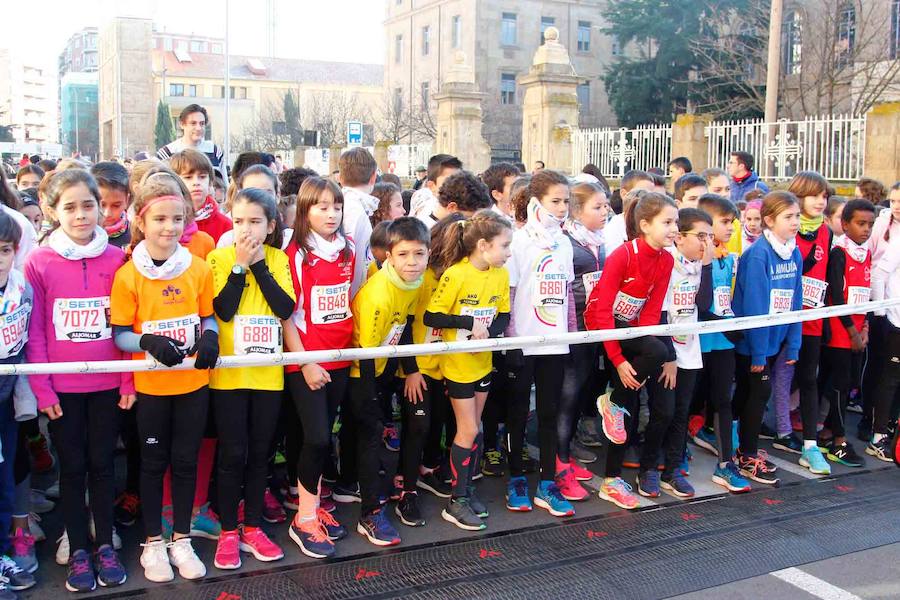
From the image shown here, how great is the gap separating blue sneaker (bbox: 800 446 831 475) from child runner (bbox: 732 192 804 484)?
1.15 feet

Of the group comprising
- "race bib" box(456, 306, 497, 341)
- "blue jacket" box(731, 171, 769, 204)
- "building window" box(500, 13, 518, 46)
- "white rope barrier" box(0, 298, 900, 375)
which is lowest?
"white rope barrier" box(0, 298, 900, 375)

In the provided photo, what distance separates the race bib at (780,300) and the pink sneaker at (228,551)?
12.3ft

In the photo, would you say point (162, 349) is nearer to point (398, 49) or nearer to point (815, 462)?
point (815, 462)

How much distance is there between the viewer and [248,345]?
4637 millimetres

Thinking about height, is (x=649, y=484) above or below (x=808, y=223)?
below

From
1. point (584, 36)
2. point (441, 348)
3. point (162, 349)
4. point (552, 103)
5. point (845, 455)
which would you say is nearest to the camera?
point (162, 349)

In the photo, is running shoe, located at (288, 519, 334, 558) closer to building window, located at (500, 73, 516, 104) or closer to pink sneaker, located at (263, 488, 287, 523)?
pink sneaker, located at (263, 488, 287, 523)

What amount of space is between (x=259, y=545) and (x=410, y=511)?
0.95 meters

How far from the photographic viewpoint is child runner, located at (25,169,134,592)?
434cm

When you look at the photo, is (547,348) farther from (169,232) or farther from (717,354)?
(169,232)

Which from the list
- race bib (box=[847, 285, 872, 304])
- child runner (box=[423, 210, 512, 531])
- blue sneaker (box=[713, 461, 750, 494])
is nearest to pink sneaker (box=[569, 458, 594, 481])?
blue sneaker (box=[713, 461, 750, 494])

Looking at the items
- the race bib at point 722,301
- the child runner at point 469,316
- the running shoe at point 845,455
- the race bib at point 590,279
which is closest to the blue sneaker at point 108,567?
the child runner at point 469,316

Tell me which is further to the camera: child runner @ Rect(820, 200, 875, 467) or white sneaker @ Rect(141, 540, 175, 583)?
child runner @ Rect(820, 200, 875, 467)

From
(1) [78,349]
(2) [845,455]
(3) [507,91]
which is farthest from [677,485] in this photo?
(3) [507,91]
